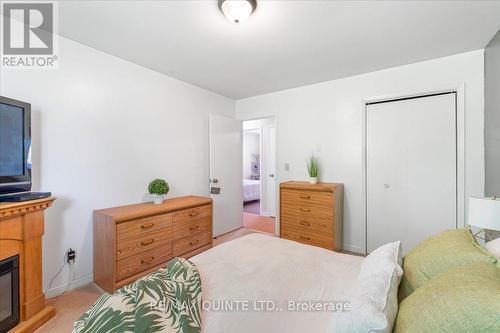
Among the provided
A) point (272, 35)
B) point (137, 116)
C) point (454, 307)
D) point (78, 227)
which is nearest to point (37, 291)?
point (78, 227)

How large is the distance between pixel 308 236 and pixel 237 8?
8.68ft

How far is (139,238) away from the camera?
2.22 metres

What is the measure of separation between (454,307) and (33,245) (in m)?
2.51

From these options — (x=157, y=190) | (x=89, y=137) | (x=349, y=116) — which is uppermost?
(x=349, y=116)

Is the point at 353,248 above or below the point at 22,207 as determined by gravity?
below

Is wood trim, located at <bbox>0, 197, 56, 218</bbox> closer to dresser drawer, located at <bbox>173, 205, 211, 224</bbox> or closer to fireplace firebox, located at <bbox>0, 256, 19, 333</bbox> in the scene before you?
fireplace firebox, located at <bbox>0, 256, 19, 333</bbox>

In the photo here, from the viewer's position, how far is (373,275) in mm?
992

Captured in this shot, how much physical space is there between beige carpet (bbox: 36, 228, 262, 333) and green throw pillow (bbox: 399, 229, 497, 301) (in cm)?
232

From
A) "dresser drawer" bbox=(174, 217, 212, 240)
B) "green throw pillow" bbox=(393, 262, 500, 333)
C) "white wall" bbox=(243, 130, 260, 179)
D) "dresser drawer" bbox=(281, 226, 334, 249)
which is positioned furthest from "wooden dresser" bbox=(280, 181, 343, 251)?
"white wall" bbox=(243, 130, 260, 179)

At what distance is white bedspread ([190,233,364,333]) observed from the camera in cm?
96

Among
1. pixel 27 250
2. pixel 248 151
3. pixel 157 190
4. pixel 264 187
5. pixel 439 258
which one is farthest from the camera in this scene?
pixel 248 151

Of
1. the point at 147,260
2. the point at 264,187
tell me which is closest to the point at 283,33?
the point at 147,260

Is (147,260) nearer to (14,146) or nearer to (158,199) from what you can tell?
(158,199)

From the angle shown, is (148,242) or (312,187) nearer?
(148,242)
